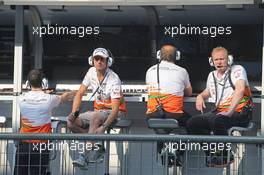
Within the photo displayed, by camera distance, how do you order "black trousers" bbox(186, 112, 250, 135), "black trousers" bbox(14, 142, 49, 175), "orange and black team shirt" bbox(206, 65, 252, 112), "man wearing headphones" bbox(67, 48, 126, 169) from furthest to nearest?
"man wearing headphones" bbox(67, 48, 126, 169), "orange and black team shirt" bbox(206, 65, 252, 112), "black trousers" bbox(186, 112, 250, 135), "black trousers" bbox(14, 142, 49, 175)

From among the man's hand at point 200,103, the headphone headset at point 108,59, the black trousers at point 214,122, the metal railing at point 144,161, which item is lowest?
the metal railing at point 144,161

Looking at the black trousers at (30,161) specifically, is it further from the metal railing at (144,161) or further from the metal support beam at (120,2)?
the metal support beam at (120,2)

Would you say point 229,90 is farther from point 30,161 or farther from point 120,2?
point 30,161

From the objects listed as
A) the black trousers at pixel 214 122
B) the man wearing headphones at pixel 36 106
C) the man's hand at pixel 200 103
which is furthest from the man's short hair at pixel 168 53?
the man wearing headphones at pixel 36 106

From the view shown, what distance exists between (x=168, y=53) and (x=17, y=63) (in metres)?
1.83

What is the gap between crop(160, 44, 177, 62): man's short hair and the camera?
9102mm

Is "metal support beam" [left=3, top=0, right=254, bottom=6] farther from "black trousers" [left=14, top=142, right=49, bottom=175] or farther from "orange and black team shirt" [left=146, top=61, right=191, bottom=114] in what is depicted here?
"black trousers" [left=14, top=142, right=49, bottom=175]

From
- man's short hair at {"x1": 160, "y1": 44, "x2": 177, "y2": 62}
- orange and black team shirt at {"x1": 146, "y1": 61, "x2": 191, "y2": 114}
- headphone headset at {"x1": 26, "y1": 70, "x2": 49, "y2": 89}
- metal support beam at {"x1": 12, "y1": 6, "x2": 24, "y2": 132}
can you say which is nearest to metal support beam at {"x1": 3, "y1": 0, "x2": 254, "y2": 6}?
metal support beam at {"x1": 12, "y1": 6, "x2": 24, "y2": 132}

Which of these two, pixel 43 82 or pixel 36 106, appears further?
pixel 43 82

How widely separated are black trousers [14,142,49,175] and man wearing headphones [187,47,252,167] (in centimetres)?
159

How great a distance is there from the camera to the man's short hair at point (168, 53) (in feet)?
29.9

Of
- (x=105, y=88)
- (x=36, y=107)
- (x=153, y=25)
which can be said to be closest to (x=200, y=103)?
(x=105, y=88)

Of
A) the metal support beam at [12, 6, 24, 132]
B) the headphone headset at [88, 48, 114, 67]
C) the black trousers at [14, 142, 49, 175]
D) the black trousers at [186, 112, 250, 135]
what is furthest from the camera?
the metal support beam at [12, 6, 24, 132]

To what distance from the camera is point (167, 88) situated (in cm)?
898
